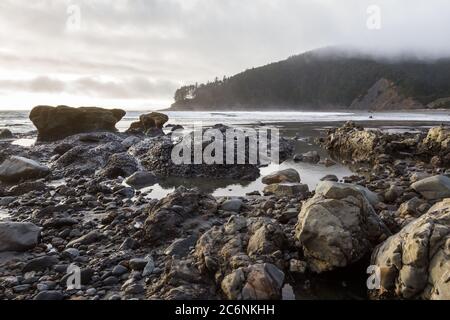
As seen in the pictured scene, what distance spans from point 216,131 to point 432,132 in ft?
30.0

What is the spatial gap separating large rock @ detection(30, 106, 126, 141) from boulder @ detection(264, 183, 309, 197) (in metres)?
21.7

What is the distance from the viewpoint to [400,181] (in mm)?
10141

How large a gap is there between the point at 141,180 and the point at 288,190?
504 centimetres

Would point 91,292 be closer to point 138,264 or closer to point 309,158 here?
point 138,264

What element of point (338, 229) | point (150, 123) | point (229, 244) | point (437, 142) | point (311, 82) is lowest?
point (229, 244)

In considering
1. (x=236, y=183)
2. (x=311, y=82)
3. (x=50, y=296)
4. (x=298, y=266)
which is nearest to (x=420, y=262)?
(x=298, y=266)

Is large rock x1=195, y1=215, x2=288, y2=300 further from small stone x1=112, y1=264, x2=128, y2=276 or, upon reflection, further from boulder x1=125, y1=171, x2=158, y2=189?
boulder x1=125, y1=171, x2=158, y2=189

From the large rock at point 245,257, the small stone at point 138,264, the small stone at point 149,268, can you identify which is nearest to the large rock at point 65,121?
the small stone at point 138,264

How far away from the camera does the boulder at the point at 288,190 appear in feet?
29.6

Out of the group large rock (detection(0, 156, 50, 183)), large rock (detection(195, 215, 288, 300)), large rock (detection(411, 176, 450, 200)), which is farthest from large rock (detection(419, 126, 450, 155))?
large rock (detection(0, 156, 50, 183))

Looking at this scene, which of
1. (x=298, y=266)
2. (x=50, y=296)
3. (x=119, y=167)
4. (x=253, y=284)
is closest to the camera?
(x=253, y=284)

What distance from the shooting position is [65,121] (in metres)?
27.3

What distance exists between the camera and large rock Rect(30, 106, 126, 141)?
87.6ft
